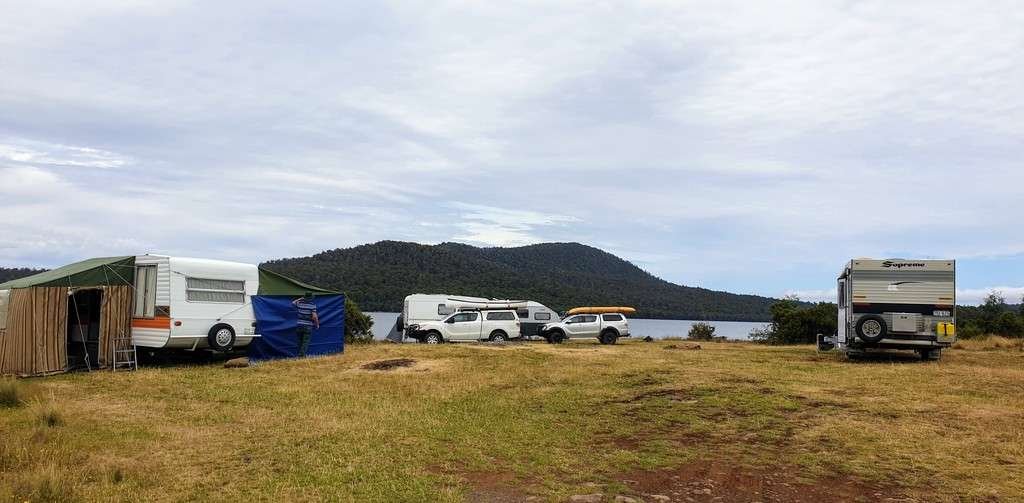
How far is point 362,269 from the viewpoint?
76062 millimetres

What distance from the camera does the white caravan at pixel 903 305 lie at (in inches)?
808

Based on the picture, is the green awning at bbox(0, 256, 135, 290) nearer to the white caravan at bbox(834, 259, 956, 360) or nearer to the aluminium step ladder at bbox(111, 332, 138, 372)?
the aluminium step ladder at bbox(111, 332, 138, 372)

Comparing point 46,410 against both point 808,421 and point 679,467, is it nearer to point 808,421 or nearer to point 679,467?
point 679,467

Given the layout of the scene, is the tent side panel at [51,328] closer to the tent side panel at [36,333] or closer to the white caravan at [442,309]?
the tent side panel at [36,333]

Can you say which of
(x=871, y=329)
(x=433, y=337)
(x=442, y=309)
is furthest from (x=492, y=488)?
(x=442, y=309)

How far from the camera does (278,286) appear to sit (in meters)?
22.7

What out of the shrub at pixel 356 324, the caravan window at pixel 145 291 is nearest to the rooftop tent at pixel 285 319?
the caravan window at pixel 145 291

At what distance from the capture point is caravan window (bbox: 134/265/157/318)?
64.0 ft

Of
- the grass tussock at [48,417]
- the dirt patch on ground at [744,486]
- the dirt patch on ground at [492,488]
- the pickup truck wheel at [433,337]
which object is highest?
the pickup truck wheel at [433,337]

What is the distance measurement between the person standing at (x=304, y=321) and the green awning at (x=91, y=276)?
4.63 metres

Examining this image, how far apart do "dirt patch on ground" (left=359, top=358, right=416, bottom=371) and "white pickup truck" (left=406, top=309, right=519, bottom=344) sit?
9511 mm

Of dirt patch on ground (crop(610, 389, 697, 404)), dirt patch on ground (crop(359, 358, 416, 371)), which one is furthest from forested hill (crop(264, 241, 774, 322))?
dirt patch on ground (crop(610, 389, 697, 404))

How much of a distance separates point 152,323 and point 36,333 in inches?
99.0

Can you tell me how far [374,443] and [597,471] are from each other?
3120 mm
